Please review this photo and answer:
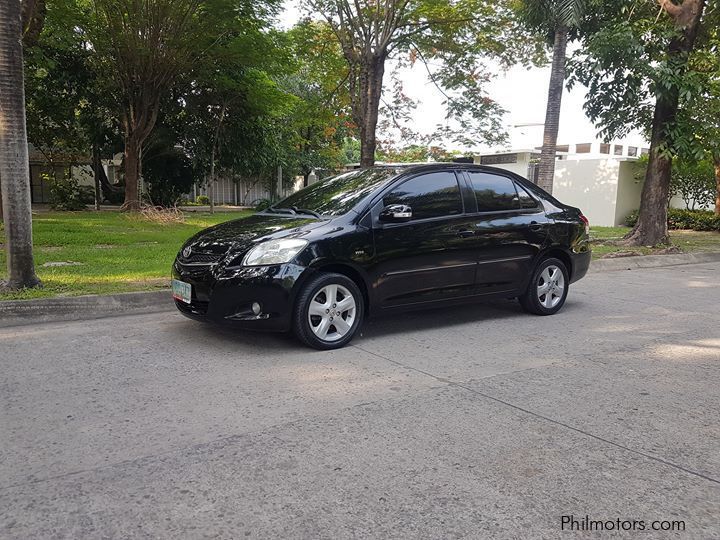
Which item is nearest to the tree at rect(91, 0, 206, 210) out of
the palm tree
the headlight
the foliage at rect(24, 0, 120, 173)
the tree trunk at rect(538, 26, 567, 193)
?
the foliage at rect(24, 0, 120, 173)

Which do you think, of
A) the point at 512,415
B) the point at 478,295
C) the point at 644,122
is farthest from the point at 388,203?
the point at 644,122

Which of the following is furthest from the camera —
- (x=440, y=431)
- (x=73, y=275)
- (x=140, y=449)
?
(x=73, y=275)

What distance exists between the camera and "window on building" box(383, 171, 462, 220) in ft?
19.3

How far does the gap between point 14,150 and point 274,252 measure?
369 cm

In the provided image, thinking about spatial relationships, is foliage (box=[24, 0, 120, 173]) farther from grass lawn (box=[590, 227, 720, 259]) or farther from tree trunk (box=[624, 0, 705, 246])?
tree trunk (box=[624, 0, 705, 246])

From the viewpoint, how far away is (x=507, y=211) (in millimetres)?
6625

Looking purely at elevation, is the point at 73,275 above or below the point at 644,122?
below

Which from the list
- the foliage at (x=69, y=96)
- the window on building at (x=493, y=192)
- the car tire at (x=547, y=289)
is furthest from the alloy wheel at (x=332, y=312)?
the foliage at (x=69, y=96)

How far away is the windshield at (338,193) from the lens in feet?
19.1

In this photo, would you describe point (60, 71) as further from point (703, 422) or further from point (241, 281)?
point (703, 422)

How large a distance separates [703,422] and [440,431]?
1762 mm

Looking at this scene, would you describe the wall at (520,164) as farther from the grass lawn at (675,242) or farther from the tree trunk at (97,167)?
the tree trunk at (97,167)

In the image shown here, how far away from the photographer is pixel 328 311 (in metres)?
5.30

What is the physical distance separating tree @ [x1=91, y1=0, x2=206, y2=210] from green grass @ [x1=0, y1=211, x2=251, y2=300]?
6242 mm
